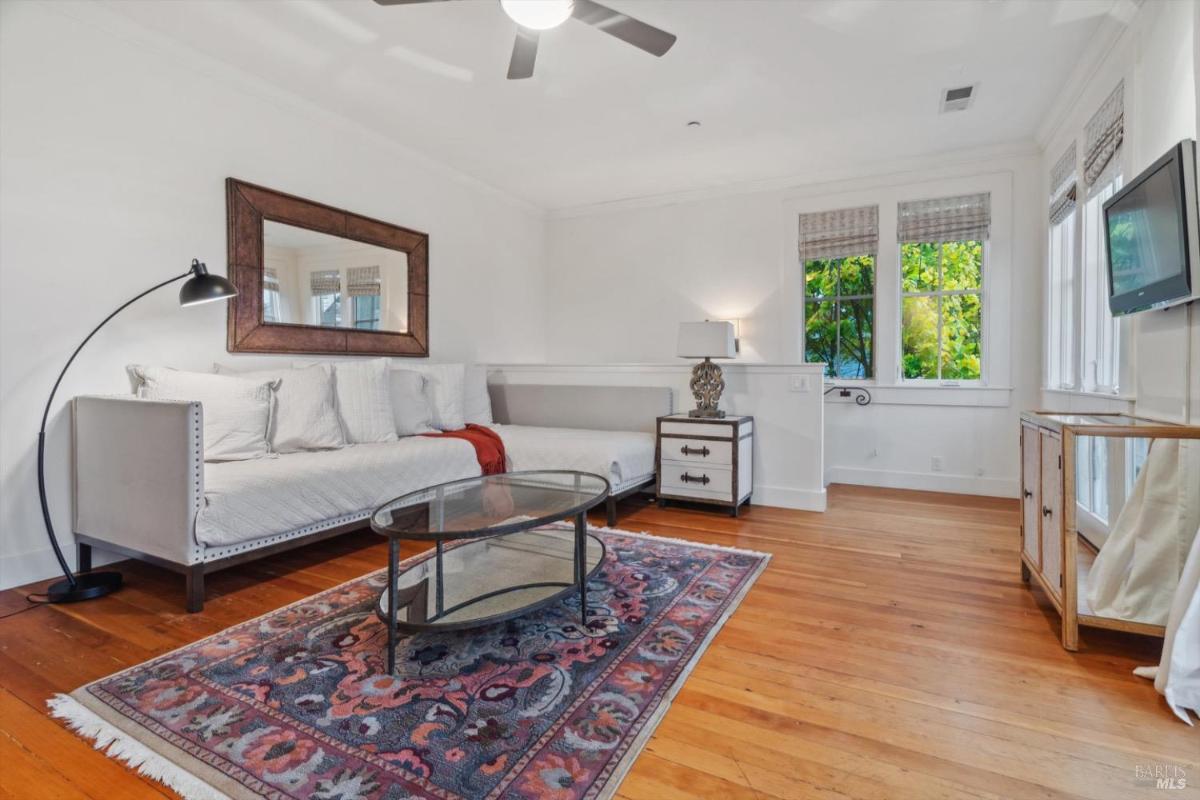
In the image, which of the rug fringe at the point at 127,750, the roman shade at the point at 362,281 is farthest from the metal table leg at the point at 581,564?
the roman shade at the point at 362,281

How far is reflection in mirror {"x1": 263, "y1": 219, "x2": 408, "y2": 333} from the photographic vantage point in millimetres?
3492

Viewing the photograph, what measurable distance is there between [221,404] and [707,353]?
2.92 meters

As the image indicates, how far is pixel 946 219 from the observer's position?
4559 millimetres

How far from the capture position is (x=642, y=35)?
2373 millimetres

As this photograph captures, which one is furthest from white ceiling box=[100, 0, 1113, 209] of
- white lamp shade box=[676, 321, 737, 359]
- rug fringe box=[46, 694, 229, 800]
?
rug fringe box=[46, 694, 229, 800]

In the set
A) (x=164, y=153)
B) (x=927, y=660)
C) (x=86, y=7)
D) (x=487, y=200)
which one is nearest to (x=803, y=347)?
(x=487, y=200)

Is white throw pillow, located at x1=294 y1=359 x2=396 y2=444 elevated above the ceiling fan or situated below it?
below

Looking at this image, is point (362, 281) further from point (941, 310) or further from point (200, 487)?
point (941, 310)

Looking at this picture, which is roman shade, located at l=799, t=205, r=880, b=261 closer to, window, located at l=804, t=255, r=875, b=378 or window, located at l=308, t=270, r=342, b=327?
window, located at l=804, t=255, r=875, b=378

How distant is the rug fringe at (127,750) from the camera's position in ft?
4.26

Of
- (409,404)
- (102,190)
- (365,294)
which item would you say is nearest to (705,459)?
(409,404)

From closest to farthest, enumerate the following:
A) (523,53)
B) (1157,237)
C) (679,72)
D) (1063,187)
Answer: (1157,237)
(523,53)
(679,72)
(1063,187)

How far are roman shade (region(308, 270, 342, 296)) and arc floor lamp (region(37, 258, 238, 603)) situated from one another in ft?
2.89

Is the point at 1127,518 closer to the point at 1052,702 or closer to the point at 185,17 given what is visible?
the point at 1052,702
